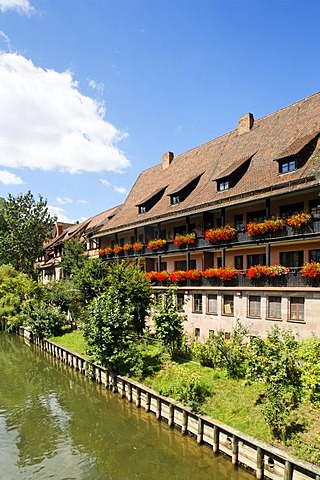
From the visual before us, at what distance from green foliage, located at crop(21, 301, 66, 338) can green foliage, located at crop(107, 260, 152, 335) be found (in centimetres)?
1191

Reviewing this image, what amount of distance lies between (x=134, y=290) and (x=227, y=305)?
646cm

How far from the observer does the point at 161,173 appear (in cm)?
4119

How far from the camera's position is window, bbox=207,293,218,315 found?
2622 centimetres

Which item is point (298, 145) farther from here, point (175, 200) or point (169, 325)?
point (169, 325)

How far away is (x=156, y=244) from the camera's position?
3195 cm

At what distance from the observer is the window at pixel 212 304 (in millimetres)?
26219

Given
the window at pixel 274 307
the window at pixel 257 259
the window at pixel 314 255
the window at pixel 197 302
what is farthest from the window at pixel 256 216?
the window at pixel 197 302

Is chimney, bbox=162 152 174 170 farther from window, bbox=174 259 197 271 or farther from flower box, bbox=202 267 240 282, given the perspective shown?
flower box, bbox=202 267 240 282

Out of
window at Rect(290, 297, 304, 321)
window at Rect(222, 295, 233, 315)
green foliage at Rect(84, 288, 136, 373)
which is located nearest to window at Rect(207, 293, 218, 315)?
window at Rect(222, 295, 233, 315)

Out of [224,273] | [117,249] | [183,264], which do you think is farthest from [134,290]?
[117,249]

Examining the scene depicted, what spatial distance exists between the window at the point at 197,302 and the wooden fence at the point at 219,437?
805 centimetres

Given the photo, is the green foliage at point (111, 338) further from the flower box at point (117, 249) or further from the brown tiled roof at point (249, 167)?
the flower box at point (117, 249)

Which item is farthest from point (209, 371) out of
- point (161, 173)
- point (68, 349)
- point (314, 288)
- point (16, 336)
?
point (16, 336)

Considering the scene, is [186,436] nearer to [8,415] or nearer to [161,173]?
[8,415]
